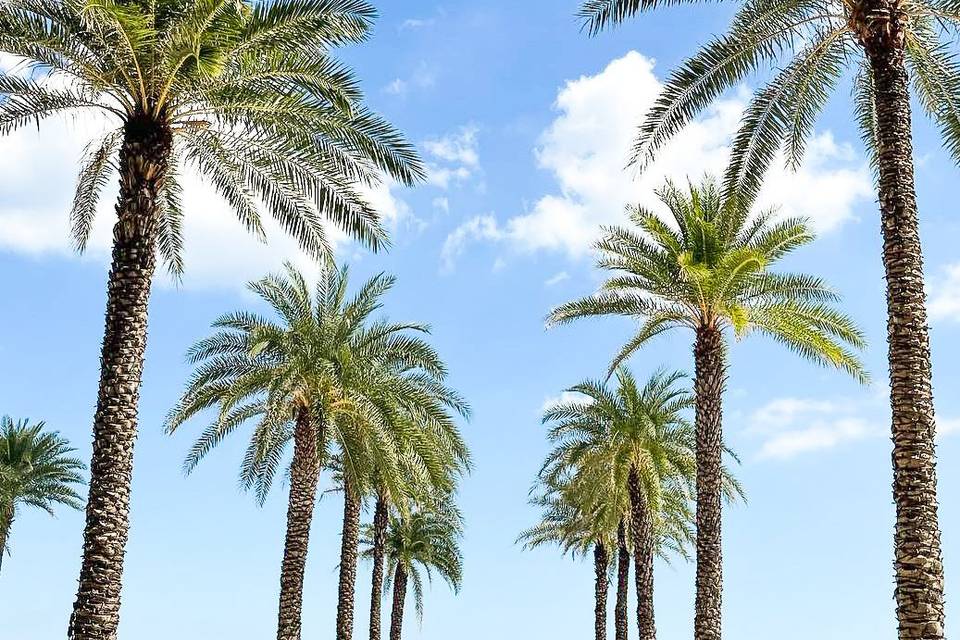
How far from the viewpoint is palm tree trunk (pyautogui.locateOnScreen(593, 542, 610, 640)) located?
42.7 metres

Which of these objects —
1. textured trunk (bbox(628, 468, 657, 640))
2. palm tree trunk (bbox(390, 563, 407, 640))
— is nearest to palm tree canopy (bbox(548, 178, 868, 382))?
textured trunk (bbox(628, 468, 657, 640))

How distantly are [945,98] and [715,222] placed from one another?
7.96m

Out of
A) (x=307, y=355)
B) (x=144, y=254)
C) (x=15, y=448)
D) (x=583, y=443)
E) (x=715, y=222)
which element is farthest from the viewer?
(x=15, y=448)

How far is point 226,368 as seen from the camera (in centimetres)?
2816

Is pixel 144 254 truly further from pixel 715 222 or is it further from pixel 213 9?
pixel 715 222

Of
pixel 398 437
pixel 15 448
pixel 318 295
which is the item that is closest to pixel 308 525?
pixel 398 437

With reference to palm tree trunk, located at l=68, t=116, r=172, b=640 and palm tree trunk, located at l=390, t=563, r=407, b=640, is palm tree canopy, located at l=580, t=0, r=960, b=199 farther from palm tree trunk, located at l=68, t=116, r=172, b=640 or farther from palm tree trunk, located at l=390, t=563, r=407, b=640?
palm tree trunk, located at l=390, t=563, r=407, b=640

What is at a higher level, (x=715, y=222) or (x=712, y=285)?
(x=715, y=222)

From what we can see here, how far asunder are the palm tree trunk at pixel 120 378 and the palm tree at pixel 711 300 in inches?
475

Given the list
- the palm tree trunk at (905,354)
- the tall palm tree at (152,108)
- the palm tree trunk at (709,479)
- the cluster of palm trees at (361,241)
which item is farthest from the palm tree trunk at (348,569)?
the palm tree trunk at (905,354)

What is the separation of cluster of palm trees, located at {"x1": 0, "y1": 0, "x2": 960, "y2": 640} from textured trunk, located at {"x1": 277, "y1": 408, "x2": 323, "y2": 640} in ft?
0.20

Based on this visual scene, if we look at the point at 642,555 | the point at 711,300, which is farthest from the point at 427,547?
the point at 711,300

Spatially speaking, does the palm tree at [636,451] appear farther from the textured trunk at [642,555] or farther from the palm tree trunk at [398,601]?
the palm tree trunk at [398,601]

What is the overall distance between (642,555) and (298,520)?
1259cm
